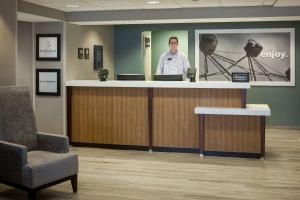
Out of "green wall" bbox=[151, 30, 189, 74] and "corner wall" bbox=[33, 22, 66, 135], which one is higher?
"green wall" bbox=[151, 30, 189, 74]

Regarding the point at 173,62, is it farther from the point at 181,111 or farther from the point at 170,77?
the point at 181,111

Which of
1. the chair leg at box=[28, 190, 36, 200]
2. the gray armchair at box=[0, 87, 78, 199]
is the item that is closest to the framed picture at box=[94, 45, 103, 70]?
the gray armchair at box=[0, 87, 78, 199]

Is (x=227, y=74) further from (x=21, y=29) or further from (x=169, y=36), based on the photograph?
→ (x=21, y=29)

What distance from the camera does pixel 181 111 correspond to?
6.59m

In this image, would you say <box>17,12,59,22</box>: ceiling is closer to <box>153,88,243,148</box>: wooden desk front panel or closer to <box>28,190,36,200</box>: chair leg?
<box>153,88,243,148</box>: wooden desk front panel

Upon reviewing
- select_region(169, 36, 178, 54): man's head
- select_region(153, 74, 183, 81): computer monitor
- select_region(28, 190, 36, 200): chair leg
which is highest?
select_region(169, 36, 178, 54): man's head

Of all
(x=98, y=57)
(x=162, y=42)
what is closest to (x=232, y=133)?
(x=98, y=57)

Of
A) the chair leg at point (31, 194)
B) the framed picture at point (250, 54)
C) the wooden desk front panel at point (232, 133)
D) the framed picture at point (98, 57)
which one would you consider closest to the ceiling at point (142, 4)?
the framed picture at point (98, 57)

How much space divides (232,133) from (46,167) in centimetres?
310

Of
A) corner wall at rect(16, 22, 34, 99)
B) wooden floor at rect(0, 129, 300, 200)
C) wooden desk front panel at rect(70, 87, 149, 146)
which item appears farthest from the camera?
corner wall at rect(16, 22, 34, 99)

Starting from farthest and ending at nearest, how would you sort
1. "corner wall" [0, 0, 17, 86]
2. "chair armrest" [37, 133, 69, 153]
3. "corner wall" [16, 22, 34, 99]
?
1. "corner wall" [16, 22, 34, 99]
2. "corner wall" [0, 0, 17, 86]
3. "chair armrest" [37, 133, 69, 153]

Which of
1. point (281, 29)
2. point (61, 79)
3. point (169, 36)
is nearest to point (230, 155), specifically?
point (61, 79)

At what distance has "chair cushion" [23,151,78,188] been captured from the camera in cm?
406

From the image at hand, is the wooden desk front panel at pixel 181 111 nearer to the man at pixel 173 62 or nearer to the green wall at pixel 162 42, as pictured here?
the man at pixel 173 62
